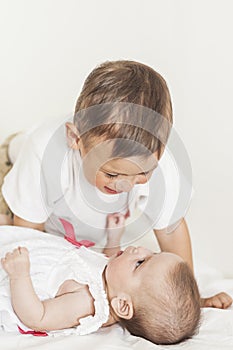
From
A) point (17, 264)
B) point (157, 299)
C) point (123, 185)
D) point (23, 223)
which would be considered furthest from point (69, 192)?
point (157, 299)

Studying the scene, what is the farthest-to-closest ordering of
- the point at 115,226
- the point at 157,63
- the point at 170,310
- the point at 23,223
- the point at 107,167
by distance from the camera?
the point at 157,63
the point at 115,226
the point at 23,223
the point at 107,167
the point at 170,310

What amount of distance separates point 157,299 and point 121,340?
0.12 metres

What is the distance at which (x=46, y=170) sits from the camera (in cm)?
172

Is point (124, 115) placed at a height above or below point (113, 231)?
above

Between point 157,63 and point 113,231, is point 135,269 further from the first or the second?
point 157,63

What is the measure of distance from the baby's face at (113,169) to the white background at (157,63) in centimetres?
50

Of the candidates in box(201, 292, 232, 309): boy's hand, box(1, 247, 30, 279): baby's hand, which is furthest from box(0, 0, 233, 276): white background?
box(1, 247, 30, 279): baby's hand

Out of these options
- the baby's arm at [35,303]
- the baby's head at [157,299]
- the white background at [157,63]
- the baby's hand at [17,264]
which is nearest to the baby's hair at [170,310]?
the baby's head at [157,299]

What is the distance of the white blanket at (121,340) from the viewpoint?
1.38m

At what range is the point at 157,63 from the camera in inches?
86.9

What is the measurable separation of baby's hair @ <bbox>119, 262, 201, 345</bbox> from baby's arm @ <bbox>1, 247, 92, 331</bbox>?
0.39 feet

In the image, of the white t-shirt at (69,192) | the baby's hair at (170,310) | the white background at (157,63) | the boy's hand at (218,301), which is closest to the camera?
the baby's hair at (170,310)

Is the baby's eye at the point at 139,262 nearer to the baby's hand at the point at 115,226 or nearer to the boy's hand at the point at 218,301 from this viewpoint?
the boy's hand at the point at 218,301

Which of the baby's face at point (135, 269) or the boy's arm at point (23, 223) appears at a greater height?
the baby's face at point (135, 269)
